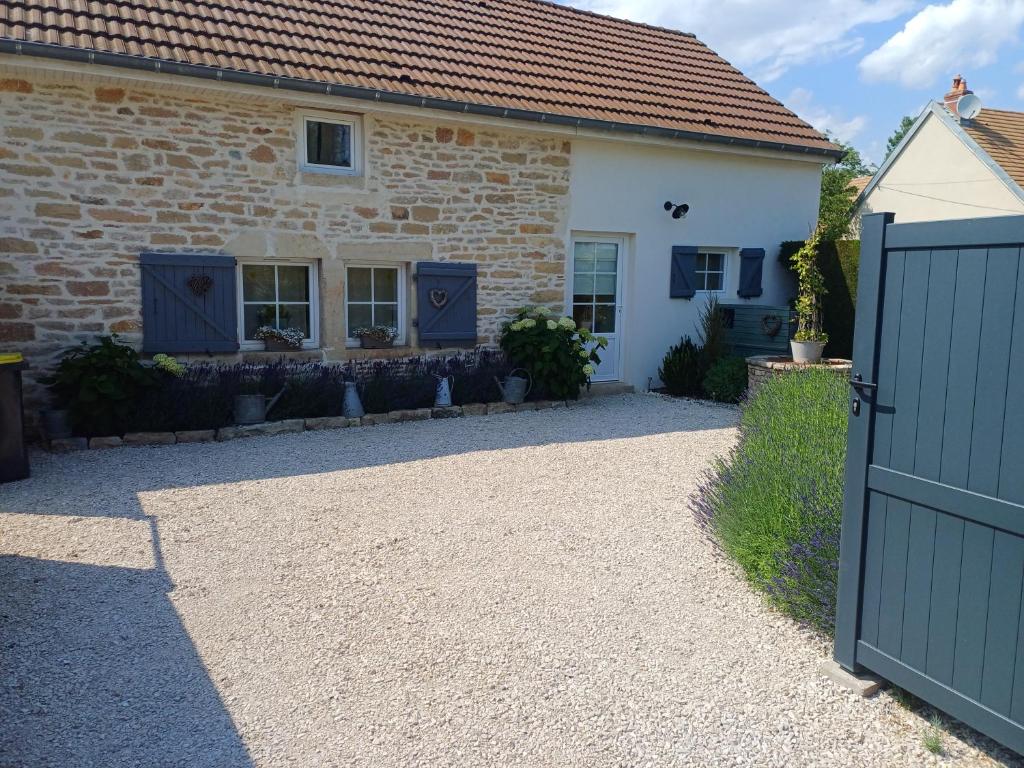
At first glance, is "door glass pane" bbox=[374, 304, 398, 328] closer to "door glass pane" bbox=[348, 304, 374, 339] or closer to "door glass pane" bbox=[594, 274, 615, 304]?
"door glass pane" bbox=[348, 304, 374, 339]

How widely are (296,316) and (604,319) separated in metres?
4.02

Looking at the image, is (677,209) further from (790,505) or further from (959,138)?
(959,138)

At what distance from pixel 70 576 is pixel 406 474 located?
8.48 feet

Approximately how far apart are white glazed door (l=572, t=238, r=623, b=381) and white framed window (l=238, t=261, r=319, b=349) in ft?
11.0

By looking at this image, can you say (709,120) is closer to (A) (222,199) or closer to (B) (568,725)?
(A) (222,199)

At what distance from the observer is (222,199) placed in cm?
768

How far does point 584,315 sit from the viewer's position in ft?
33.4

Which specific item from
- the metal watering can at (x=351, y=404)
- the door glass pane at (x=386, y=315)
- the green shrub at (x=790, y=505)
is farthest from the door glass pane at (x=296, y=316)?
the green shrub at (x=790, y=505)

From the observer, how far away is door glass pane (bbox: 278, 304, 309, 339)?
8.31m

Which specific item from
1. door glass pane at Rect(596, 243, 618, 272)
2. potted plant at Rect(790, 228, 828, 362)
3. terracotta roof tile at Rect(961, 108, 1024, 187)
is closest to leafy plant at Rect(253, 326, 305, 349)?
door glass pane at Rect(596, 243, 618, 272)

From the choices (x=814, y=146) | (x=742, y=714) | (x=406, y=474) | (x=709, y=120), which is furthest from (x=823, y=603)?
(x=814, y=146)

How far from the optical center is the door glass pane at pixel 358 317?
8.64m

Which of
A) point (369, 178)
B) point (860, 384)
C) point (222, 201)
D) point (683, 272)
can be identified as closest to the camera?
point (860, 384)

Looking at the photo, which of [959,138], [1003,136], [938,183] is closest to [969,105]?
[1003,136]
